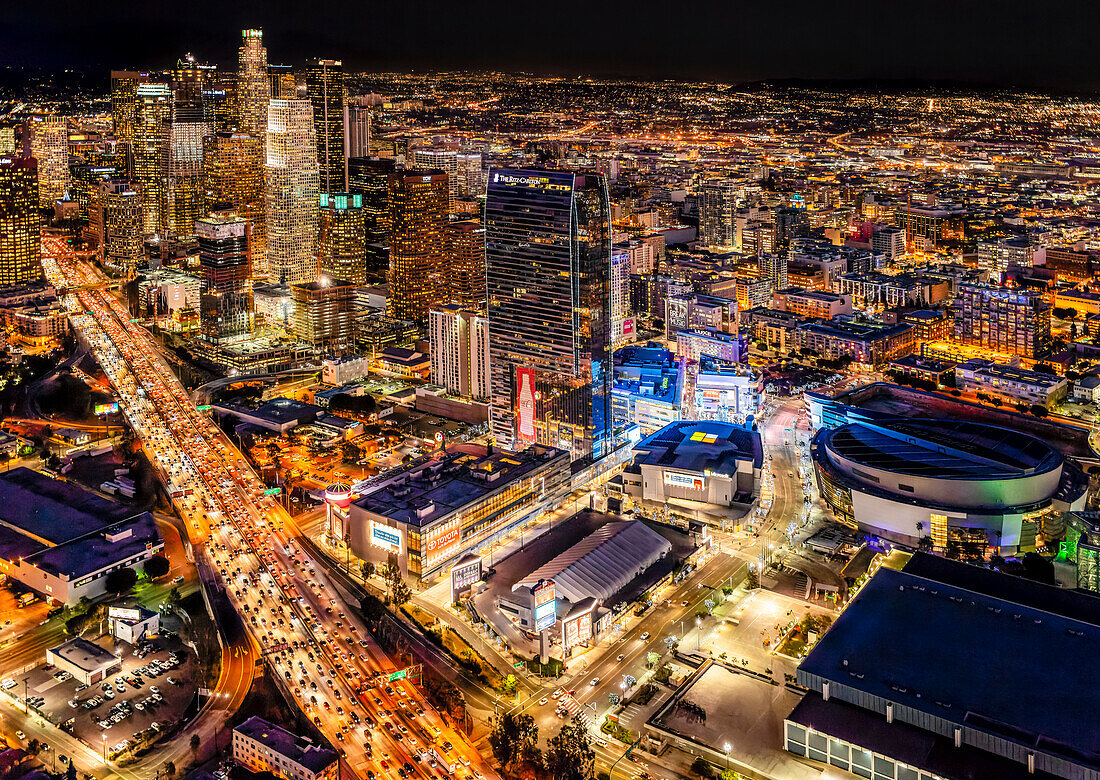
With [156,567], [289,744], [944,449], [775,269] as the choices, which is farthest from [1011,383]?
[156,567]

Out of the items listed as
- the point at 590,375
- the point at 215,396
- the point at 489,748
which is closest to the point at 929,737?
the point at 489,748

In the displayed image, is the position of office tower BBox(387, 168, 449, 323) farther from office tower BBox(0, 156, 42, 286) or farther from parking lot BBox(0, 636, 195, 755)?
parking lot BBox(0, 636, 195, 755)

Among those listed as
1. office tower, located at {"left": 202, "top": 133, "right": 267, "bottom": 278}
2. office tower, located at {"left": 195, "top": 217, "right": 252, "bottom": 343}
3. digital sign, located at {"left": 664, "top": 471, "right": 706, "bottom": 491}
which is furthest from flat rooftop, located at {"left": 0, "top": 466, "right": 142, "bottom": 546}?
office tower, located at {"left": 202, "top": 133, "right": 267, "bottom": 278}

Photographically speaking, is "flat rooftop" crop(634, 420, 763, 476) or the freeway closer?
the freeway

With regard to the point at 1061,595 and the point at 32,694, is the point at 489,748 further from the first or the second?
the point at 1061,595

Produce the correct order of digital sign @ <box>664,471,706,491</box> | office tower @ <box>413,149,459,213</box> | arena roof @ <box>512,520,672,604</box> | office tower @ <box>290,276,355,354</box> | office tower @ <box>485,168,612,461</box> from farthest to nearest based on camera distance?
office tower @ <box>413,149,459,213</box> → office tower @ <box>290,276,355,354</box> → office tower @ <box>485,168,612,461</box> → digital sign @ <box>664,471,706,491</box> → arena roof @ <box>512,520,672,604</box>

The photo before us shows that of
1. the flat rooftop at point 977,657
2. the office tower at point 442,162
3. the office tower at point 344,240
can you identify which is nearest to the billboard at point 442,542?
the flat rooftop at point 977,657

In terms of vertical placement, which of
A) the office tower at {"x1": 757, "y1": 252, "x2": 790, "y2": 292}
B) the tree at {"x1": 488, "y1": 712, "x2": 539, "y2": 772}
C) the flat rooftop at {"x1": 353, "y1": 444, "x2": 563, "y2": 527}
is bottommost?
the tree at {"x1": 488, "y1": 712, "x2": 539, "y2": 772}
